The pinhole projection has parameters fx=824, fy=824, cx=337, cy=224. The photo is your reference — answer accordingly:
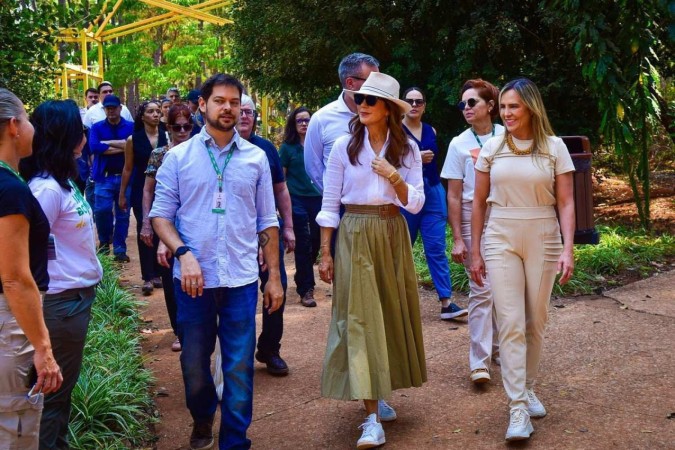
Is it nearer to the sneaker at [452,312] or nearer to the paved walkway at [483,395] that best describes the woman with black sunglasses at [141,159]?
the paved walkway at [483,395]

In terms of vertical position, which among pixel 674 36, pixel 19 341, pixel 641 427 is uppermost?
pixel 674 36

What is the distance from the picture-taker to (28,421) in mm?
3201

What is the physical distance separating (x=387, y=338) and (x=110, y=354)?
242 cm

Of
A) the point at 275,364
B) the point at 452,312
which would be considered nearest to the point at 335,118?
the point at 275,364

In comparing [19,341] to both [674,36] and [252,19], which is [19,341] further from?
[252,19]

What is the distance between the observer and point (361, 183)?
15.9 feet

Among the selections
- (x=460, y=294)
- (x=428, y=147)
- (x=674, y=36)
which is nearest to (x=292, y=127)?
(x=428, y=147)

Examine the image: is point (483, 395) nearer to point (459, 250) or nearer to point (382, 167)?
point (459, 250)

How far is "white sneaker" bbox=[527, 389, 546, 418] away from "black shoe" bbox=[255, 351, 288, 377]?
1.90 meters

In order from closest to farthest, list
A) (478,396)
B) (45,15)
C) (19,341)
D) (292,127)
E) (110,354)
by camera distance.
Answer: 1. (19,341)
2. (478,396)
3. (110,354)
4. (45,15)
5. (292,127)

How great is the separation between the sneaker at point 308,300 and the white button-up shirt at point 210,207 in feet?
13.1

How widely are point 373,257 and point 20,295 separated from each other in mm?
2286

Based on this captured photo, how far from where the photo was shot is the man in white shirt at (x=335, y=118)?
5.61 meters

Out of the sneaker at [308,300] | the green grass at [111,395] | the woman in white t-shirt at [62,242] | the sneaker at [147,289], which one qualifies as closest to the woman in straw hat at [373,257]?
the green grass at [111,395]
